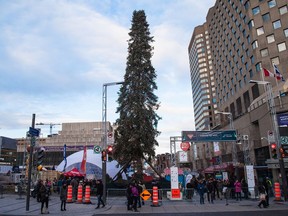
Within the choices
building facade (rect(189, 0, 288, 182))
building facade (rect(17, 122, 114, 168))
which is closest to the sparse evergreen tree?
building facade (rect(189, 0, 288, 182))

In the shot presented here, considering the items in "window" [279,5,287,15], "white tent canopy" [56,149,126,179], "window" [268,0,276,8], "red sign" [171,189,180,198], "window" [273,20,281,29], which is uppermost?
"window" [268,0,276,8]

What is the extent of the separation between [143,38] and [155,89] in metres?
7.23

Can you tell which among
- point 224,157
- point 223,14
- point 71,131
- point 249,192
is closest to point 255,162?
point 224,157

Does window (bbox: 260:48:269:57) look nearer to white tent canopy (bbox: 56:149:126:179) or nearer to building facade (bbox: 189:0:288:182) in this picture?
building facade (bbox: 189:0:288:182)

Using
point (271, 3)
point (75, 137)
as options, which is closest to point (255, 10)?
point (271, 3)

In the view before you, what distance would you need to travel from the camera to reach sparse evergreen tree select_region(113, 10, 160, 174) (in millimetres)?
31078

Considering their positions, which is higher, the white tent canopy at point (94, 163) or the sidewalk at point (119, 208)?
the white tent canopy at point (94, 163)

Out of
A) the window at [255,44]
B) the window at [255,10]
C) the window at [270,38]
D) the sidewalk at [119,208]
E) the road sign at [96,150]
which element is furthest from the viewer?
the window at [255,10]

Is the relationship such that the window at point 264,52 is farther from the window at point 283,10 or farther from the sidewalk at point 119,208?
the sidewalk at point 119,208

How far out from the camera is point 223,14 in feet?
226

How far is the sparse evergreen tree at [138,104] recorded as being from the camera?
31.1 meters

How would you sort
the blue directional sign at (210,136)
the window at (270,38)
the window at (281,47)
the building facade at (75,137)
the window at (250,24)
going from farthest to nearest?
the building facade at (75,137) → the window at (250,24) → the window at (270,38) → the window at (281,47) → the blue directional sign at (210,136)

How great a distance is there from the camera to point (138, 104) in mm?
32938

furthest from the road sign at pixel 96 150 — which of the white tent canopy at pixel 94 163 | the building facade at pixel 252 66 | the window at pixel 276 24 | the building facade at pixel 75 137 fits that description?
the building facade at pixel 75 137
